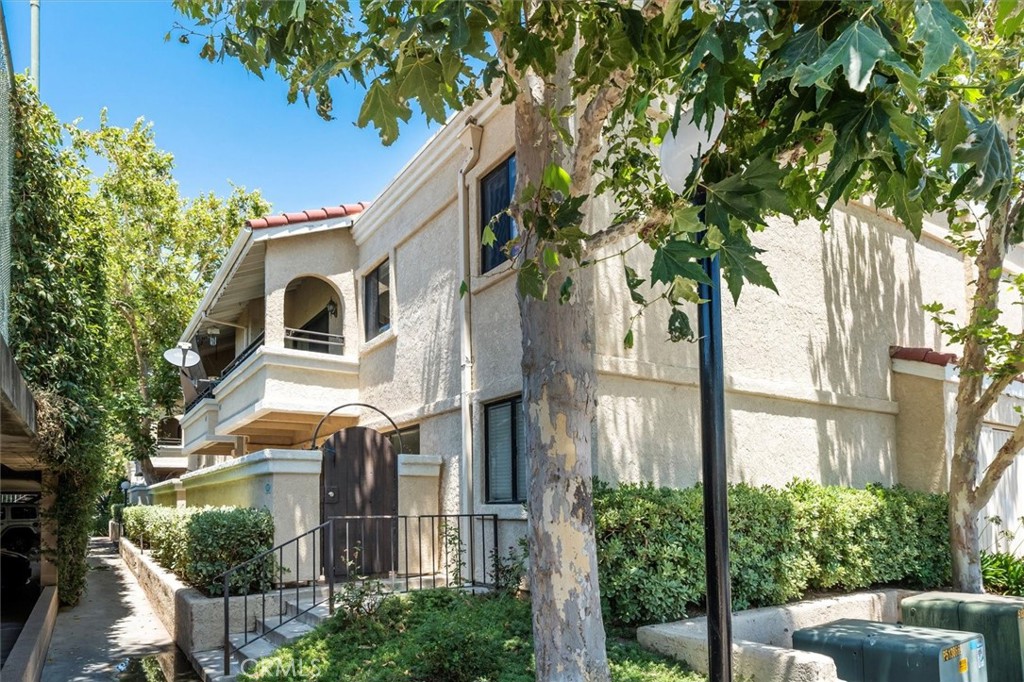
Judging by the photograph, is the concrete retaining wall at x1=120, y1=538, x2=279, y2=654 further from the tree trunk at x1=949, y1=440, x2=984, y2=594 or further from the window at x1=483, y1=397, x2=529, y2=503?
the tree trunk at x1=949, y1=440, x2=984, y2=594

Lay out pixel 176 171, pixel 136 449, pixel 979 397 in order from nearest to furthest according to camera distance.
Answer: pixel 979 397, pixel 136 449, pixel 176 171

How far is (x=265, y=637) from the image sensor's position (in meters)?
8.87

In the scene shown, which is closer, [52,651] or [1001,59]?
[1001,59]

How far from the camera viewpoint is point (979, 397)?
10.2 metres

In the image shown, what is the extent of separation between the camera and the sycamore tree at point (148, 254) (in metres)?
26.9

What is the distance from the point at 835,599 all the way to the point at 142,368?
25588 millimetres

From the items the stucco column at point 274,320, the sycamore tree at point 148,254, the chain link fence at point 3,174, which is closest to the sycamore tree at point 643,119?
the chain link fence at point 3,174

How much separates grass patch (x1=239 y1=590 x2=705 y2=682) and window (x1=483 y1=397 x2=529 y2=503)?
156cm

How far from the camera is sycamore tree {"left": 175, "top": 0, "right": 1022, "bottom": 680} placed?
3.31 metres

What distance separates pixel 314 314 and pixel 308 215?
3.88 metres

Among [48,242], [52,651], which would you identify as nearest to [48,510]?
[52,651]

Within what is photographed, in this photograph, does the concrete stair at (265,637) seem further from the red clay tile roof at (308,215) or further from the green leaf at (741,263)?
the red clay tile roof at (308,215)

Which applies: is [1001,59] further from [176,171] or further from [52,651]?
[176,171]

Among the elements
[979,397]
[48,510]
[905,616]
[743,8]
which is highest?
[743,8]
